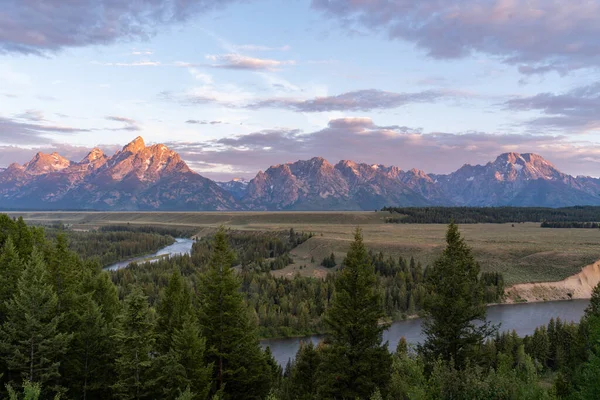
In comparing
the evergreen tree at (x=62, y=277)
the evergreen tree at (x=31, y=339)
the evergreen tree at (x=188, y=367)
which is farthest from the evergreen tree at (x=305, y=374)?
the evergreen tree at (x=62, y=277)

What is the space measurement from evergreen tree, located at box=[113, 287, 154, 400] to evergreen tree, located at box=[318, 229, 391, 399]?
39.8 ft

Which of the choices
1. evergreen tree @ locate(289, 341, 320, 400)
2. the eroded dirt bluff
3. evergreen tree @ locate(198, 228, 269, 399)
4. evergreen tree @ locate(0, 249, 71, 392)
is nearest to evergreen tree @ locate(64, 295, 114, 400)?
evergreen tree @ locate(0, 249, 71, 392)

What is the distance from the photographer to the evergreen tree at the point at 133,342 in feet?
90.0

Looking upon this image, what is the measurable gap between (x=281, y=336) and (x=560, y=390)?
168ft

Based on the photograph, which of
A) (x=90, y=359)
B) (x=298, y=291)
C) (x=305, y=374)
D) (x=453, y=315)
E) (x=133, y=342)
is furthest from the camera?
(x=298, y=291)

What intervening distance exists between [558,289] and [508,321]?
33205mm

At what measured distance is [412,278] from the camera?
354 ft

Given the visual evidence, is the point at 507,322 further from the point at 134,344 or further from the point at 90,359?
the point at 134,344

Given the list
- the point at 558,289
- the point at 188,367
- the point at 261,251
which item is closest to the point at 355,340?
the point at 188,367

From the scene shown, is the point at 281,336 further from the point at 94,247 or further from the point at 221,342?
the point at 94,247

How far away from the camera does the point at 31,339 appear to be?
99.0 feet

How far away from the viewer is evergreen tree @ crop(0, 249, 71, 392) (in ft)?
99.2

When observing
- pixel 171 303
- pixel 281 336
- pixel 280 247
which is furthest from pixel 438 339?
pixel 280 247

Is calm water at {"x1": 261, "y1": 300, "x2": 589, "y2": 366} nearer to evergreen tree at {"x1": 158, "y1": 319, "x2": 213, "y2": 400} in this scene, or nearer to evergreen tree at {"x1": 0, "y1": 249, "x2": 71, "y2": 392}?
evergreen tree at {"x1": 158, "y1": 319, "x2": 213, "y2": 400}
